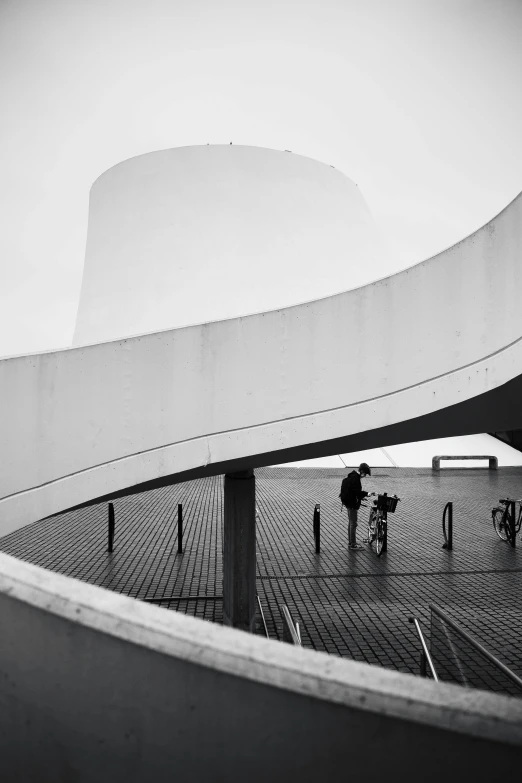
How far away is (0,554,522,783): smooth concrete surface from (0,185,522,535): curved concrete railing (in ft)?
9.81

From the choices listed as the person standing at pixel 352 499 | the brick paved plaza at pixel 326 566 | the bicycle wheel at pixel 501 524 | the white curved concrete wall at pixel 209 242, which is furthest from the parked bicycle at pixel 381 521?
the white curved concrete wall at pixel 209 242

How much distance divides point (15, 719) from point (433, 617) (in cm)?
440

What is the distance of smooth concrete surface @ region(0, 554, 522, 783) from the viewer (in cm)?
138

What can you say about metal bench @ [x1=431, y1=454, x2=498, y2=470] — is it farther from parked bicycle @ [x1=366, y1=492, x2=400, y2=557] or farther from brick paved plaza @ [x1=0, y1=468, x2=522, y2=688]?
parked bicycle @ [x1=366, y1=492, x2=400, y2=557]

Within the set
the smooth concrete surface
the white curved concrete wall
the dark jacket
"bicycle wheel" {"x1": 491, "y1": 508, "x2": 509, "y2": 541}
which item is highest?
the white curved concrete wall

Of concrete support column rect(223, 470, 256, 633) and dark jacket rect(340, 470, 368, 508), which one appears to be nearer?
concrete support column rect(223, 470, 256, 633)

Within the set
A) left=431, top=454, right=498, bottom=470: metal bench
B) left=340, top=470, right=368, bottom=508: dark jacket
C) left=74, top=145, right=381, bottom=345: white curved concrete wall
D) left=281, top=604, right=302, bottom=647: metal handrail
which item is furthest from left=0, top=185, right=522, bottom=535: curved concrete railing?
left=431, top=454, right=498, bottom=470: metal bench

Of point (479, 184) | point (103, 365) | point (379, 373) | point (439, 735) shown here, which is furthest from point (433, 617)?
point (479, 184)

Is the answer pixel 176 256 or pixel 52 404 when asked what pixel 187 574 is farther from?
pixel 176 256

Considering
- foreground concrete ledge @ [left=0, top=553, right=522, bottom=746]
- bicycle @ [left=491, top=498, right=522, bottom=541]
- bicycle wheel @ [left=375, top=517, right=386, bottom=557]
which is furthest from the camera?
bicycle @ [left=491, top=498, right=522, bottom=541]

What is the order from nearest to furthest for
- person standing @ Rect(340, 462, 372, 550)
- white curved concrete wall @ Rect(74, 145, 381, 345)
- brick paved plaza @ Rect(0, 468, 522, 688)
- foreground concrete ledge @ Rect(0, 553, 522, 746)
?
foreground concrete ledge @ Rect(0, 553, 522, 746) → brick paved plaza @ Rect(0, 468, 522, 688) → person standing @ Rect(340, 462, 372, 550) → white curved concrete wall @ Rect(74, 145, 381, 345)

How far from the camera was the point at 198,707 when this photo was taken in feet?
4.91

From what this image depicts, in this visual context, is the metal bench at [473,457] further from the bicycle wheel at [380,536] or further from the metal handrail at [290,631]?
the metal handrail at [290,631]

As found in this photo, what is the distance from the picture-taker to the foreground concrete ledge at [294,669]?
1.37 meters
